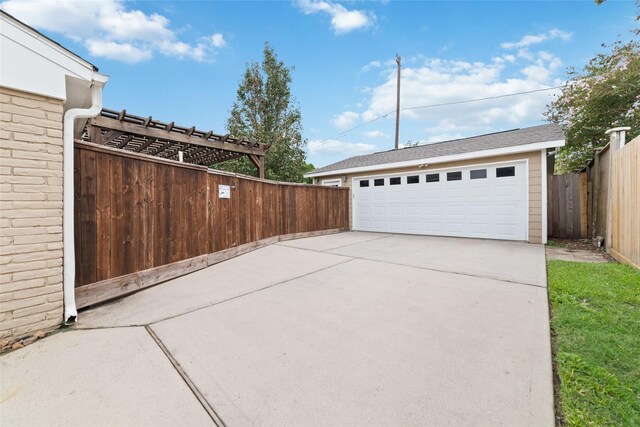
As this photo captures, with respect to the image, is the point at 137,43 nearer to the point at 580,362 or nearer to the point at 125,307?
the point at 125,307

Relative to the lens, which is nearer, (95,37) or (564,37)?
(95,37)

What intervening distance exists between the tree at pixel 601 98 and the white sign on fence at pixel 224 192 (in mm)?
11630

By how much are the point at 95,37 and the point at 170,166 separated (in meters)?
5.11

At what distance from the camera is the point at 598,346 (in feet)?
7.02

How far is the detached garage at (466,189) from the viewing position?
7.27 m

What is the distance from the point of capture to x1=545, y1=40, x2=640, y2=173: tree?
886cm

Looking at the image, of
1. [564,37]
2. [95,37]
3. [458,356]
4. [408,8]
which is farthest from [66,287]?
[564,37]

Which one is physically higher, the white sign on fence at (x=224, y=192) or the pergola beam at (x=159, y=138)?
the pergola beam at (x=159, y=138)

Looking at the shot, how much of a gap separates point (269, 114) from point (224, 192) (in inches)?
358

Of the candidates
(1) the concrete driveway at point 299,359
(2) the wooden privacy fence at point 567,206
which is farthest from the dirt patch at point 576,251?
(1) the concrete driveway at point 299,359

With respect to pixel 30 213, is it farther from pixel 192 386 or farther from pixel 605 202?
pixel 605 202

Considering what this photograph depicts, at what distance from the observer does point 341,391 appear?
168 cm

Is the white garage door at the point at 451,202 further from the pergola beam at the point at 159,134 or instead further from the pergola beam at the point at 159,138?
the pergola beam at the point at 159,134

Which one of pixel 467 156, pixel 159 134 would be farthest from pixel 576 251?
pixel 159 134
